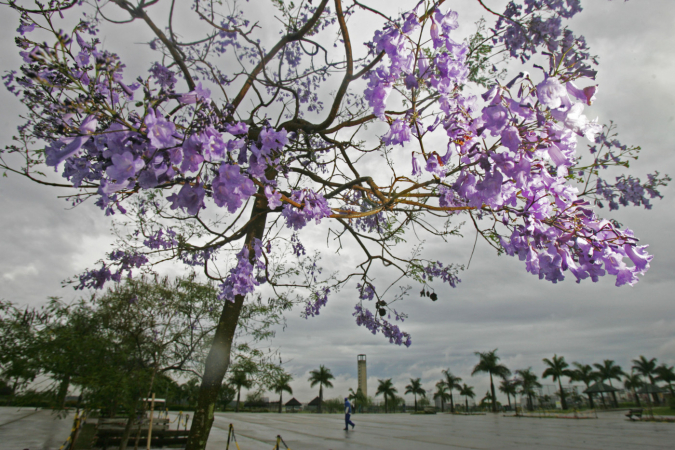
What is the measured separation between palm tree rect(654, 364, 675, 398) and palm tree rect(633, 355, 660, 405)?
38 centimetres

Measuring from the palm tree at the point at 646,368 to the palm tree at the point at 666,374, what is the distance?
38 cm

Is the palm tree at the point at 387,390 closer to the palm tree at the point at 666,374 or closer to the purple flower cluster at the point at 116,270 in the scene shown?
the palm tree at the point at 666,374

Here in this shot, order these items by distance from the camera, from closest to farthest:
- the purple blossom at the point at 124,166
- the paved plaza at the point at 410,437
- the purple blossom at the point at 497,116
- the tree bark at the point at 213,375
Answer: the purple blossom at the point at 124,166 → the purple blossom at the point at 497,116 → the tree bark at the point at 213,375 → the paved plaza at the point at 410,437

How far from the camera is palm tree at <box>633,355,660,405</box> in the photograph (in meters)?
34.2

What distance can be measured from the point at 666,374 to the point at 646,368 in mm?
1899

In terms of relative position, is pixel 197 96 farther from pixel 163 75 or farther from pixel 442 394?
pixel 442 394

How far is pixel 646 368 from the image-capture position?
34469 mm

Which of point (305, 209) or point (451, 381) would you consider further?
point (451, 381)

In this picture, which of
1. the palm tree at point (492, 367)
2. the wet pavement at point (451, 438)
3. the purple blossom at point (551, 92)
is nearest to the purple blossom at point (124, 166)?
the purple blossom at point (551, 92)

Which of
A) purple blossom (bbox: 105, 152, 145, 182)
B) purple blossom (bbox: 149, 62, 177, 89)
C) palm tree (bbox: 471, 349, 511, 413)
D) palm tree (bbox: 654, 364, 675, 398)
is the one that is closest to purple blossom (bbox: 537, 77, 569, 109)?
purple blossom (bbox: 105, 152, 145, 182)

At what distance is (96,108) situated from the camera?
124 cm

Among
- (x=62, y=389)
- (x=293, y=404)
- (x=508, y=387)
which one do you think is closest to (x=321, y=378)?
(x=293, y=404)

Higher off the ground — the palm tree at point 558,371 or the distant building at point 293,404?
the palm tree at point 558,371

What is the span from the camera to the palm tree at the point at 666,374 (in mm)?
32344
